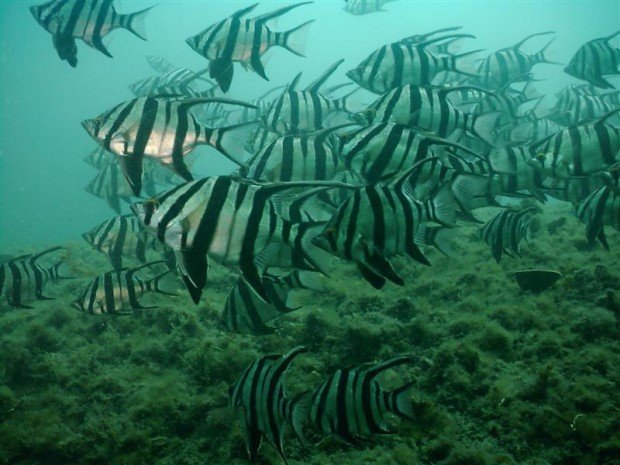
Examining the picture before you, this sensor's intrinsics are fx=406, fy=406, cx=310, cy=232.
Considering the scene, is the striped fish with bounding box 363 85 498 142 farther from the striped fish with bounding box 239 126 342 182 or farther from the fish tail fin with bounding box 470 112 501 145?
the striped fish with bounding box 239 126 342 182

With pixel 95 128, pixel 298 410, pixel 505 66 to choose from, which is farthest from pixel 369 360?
pixel 505 66

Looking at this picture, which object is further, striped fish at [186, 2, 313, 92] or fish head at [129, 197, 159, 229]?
striped fish at [186, 2, 313, 92]

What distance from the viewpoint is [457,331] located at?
5.11 meters

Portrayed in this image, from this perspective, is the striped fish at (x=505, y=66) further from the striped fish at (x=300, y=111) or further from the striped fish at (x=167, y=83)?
the striped fish at (x=167, y=83)

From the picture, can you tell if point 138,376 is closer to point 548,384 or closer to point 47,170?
point 548,384

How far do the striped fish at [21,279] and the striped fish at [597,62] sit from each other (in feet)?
26.5

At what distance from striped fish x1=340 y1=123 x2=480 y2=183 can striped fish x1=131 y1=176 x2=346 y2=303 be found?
1474 millimetres

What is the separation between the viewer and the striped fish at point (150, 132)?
9.73 feet

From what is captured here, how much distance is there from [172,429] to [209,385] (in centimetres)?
63

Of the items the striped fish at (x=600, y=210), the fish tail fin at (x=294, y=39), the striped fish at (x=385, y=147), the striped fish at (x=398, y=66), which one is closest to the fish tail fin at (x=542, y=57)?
the striped fish at (x=398, y=66)

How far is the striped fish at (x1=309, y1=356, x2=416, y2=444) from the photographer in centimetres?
318

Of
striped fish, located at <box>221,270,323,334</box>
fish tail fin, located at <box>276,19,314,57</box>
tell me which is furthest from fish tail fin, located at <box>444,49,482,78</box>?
striped fish, located at <box>221,270,323,334</box>

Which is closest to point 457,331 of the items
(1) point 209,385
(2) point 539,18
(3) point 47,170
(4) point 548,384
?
(4) point 548,384

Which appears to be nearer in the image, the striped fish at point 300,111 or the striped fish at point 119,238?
the striped fish at point 300,111
